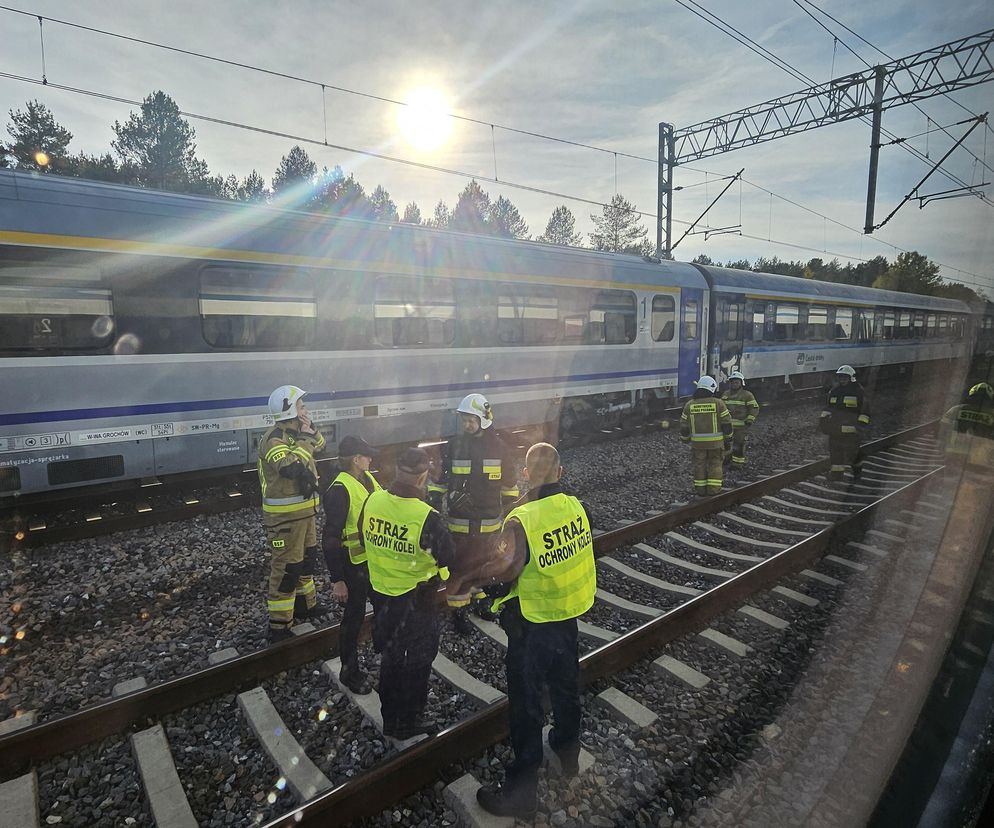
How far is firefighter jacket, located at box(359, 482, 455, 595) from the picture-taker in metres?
3.31

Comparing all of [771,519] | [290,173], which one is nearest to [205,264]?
[771,519]

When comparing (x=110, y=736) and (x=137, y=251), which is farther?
(x=137, y=251)

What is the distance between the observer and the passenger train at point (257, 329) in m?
6.32

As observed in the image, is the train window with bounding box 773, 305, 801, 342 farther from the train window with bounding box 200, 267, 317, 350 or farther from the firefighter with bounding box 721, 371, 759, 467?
the train window with bounding box 200, 267, 317, 350

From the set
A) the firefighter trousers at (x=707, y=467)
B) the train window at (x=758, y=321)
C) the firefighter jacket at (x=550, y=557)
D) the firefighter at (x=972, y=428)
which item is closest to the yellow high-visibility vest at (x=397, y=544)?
the firefighter jacket at (x=550, y=557)

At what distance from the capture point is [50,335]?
6328 mm

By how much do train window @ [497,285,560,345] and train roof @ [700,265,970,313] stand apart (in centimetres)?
600

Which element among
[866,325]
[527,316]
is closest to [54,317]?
[527,316]

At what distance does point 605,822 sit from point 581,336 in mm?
9186

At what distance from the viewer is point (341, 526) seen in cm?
399

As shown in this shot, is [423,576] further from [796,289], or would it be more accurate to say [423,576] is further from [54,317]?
[796,289]

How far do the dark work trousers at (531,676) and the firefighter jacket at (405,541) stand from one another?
0.51 meters

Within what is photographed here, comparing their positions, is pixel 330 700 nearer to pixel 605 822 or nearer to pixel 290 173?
pixel 605 822

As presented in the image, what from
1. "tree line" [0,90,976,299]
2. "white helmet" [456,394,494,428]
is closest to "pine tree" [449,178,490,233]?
"tree line" [0,90,976,299]
